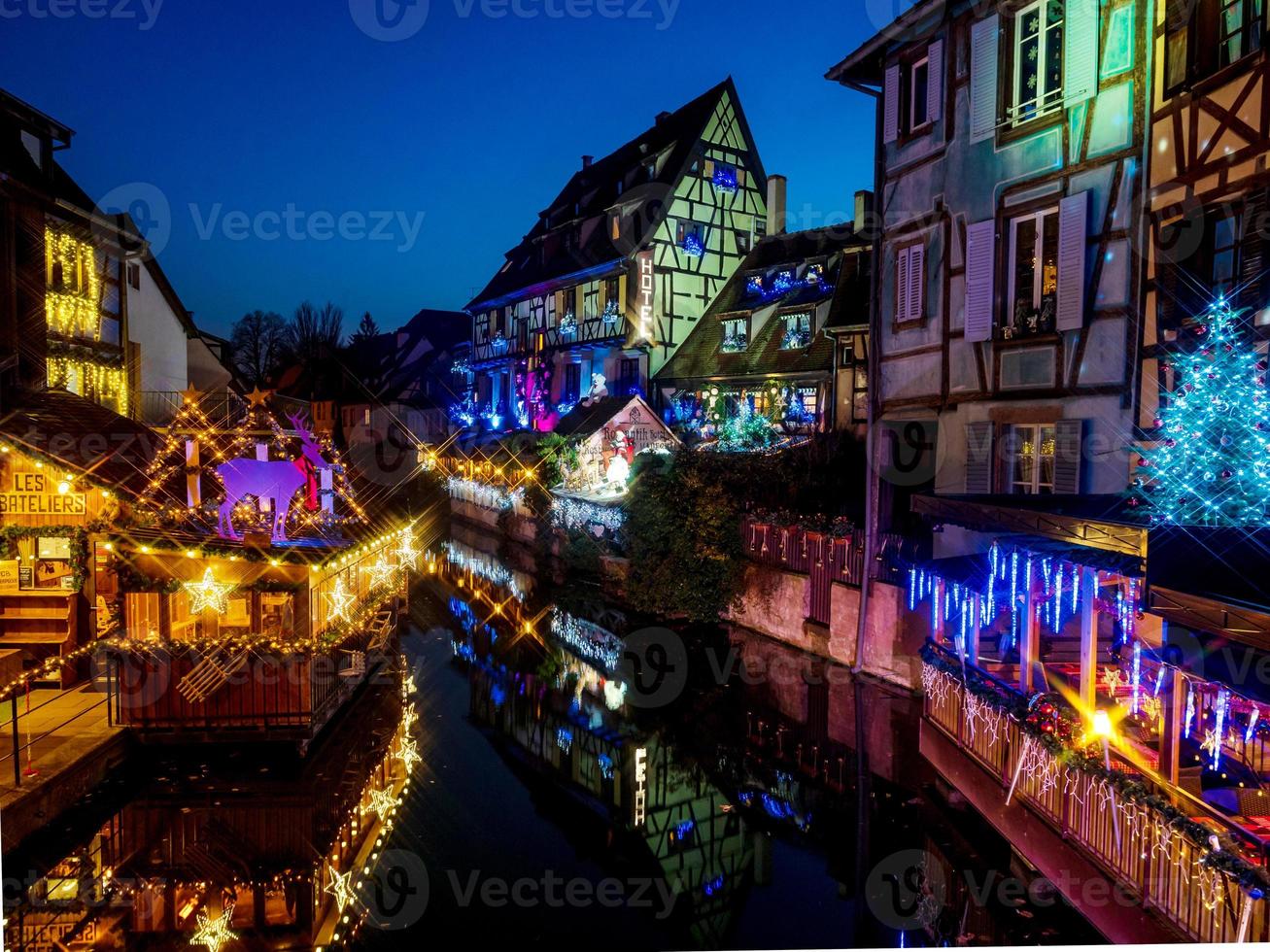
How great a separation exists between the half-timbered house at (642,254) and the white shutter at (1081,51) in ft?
61.7

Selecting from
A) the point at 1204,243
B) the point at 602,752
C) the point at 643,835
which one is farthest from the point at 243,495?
the point at 1204,243

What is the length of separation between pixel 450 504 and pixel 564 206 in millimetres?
15263

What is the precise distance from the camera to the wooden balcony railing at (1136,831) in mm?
4820

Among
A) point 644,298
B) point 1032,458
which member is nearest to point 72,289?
point 644,298

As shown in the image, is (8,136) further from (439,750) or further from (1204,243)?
(1204,243)

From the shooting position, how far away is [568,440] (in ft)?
80.4

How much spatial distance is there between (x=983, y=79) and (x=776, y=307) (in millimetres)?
13501

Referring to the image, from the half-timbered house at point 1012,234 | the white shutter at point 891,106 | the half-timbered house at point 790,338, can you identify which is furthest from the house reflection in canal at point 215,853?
the half-timbered house at point 790,338

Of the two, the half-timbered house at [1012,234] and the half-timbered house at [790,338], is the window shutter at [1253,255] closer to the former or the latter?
the half-timbered house at [1012,234]

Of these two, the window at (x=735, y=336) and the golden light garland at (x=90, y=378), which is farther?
the window at (x=735, y=336)

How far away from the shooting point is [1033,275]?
455 inches

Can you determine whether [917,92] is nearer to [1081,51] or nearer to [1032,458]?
[1081,51]

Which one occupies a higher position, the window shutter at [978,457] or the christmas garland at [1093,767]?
the window shutter at [978,457]

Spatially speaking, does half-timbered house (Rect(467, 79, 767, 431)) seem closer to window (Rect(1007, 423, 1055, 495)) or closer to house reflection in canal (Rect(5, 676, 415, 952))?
window (Rect(1007, 423, 1055, 495))
